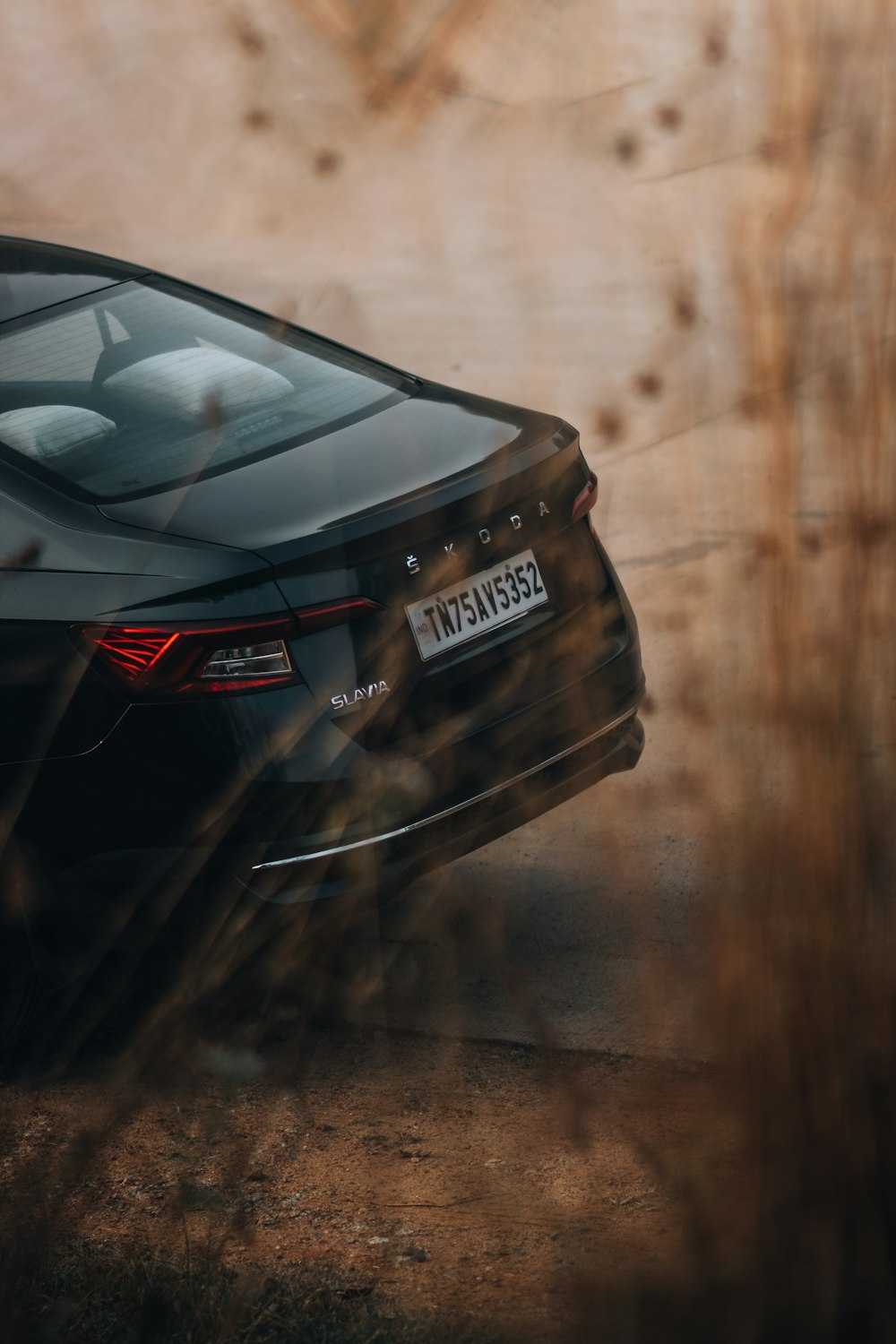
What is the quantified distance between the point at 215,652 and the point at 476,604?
0.54 m

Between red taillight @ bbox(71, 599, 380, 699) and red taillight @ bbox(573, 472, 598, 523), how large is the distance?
0.71 metres

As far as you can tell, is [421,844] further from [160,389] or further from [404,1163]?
[160,389]

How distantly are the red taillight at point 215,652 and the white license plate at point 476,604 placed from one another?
0.18 meters

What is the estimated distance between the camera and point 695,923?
10.9 ft

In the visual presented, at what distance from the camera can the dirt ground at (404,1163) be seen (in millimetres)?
2354

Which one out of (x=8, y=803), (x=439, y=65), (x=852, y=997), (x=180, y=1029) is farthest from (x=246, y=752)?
(x=439, y=65)

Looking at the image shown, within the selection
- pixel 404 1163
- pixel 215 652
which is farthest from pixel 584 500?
pixel 404 1163

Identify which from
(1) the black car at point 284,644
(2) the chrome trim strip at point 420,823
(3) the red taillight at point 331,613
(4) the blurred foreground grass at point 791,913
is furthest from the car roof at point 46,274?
(2) the chrome trim strip at point 420,823

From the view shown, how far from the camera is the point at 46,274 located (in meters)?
3.49

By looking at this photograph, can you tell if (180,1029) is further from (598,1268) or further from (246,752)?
(598,1268)

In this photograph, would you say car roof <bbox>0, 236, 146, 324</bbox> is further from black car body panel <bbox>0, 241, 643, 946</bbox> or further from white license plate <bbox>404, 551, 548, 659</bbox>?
white license plate <bbox>404, 551, 548, 659</bbox>

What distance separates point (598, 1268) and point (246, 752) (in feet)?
3.52

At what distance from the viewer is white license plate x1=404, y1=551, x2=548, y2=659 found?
261cm

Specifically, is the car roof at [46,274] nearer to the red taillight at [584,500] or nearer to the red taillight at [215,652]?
the red taillight at [215,652]
